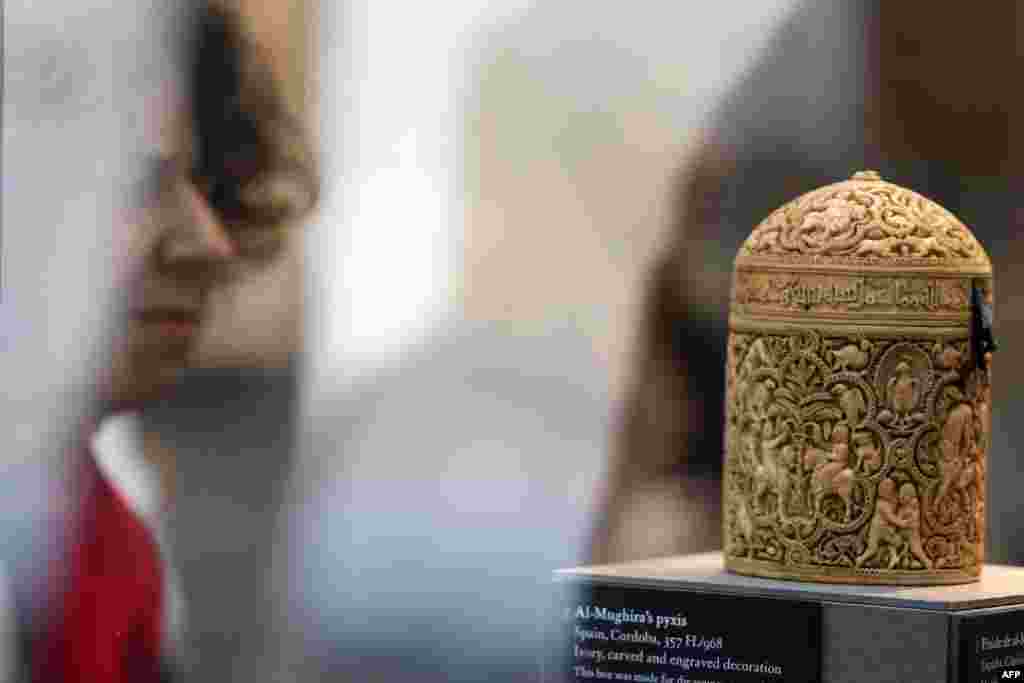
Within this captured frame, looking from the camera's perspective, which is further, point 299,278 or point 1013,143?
point 1013,143

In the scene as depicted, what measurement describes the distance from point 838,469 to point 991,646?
1.24ft

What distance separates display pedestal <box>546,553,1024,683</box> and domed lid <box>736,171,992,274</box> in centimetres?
54

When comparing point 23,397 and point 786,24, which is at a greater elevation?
point 786,24

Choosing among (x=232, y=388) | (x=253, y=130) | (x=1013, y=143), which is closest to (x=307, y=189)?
(x=253, y=130)

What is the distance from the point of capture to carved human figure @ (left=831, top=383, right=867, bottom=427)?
3.56 meters

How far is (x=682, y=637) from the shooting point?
361 centimetres

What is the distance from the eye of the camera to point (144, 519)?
4840mm

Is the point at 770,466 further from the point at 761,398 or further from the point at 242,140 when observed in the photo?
the point at 242,140

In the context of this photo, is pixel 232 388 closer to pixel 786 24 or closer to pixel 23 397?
pixel 23 397

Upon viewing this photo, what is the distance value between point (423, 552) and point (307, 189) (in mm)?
895

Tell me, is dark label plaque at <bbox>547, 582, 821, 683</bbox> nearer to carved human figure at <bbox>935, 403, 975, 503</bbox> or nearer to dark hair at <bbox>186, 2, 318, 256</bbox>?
carved human figure at <bbox>935, 403, 975, 503</bbox>

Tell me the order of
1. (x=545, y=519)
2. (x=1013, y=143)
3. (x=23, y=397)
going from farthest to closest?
(x=1013, y=143) < (x=545, y=519) < (x=23, y=397)

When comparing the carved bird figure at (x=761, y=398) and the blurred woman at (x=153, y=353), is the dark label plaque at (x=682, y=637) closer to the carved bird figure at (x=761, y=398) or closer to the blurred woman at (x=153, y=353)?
the carved bird figure at (x=761, y=398)

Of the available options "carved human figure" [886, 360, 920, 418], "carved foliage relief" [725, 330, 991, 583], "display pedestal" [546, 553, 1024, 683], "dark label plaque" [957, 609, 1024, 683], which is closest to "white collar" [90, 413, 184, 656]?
"display pedestal" [546, 553, 1024, 683]
